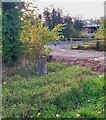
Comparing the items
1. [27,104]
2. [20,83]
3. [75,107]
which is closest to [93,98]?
→ [75,107]

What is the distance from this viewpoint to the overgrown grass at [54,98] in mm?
3344

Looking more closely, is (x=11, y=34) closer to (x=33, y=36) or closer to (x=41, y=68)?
(x=33, y=36)

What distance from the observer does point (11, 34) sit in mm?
6414

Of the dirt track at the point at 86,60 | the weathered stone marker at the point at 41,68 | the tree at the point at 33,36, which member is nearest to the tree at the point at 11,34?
the tree at the point at 33,36

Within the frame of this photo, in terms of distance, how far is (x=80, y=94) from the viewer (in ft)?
13.6

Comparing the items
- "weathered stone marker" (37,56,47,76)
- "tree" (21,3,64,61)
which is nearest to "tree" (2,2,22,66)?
"tree" (21,3,64,61)

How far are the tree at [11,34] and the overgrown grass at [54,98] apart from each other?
46.8 inches

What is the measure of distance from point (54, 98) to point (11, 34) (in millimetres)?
3004

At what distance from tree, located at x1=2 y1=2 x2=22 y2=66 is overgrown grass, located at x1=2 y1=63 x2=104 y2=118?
3.90 ft

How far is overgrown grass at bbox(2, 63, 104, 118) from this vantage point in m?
3.34

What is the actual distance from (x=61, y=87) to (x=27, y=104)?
0.94 metres

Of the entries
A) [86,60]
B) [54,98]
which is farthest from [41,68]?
[86,60]

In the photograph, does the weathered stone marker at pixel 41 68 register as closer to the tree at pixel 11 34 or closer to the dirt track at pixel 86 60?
the tree at pixel 11 34

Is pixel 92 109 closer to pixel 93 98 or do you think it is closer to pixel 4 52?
pixel 93 98
